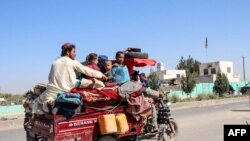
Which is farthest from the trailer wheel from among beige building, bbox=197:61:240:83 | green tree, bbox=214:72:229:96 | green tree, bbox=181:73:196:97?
beige building, bbox=197:61:240:83

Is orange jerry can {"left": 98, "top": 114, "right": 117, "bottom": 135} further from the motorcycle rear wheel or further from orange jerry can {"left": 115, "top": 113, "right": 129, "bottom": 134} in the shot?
the motorcycle rear wheel

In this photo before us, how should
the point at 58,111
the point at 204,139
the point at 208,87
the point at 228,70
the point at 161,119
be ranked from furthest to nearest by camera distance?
the point at 228,70 < the point at 208,87 < the point at 204,139 < the point at 161,119 < the point at 58,111

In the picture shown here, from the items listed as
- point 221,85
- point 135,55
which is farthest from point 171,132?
point 221,85

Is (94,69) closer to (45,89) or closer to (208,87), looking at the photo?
(45,89)

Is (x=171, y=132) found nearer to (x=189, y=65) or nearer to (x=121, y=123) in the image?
(x=121, y=123)

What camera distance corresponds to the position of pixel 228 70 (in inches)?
3469

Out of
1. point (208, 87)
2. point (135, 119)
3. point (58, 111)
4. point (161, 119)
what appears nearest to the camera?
point (58, 111)

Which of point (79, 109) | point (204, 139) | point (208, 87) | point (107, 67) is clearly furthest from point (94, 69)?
point (208, 87)

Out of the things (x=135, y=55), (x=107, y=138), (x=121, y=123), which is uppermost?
(x=135, y=55)

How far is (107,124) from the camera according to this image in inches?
309

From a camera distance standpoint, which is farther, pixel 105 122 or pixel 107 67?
pixel 107 67

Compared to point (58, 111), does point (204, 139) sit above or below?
below

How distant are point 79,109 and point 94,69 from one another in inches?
44.2

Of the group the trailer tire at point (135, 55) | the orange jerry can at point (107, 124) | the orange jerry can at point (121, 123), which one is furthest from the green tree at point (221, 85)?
the orange jerry can at point (107, 124)
